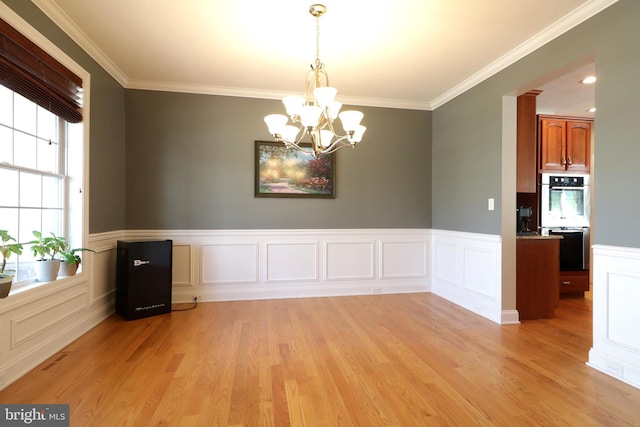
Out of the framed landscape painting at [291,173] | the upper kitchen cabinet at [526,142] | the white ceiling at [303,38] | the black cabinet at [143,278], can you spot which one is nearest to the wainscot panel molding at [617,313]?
the upper kitchen cabinet at [526,142]

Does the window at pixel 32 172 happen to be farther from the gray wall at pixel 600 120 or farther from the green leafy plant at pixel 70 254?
the gray wall at pixel 600 120

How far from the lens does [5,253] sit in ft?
6.73

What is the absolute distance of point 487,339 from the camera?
283cm

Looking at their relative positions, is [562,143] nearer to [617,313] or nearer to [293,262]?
[617,313]

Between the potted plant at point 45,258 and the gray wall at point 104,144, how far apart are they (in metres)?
0.54

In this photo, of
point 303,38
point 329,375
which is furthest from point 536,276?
point 303,38

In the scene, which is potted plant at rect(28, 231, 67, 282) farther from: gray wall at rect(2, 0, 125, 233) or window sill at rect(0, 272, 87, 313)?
gray wall at rect(2, 0, 125, 233)

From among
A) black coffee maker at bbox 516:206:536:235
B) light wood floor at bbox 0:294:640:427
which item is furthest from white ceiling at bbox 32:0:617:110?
light wood floor at bbox 0:294:640:427

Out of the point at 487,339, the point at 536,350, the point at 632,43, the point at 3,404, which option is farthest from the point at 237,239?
the point at 632,43

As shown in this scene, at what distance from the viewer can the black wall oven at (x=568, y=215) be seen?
4273 mm

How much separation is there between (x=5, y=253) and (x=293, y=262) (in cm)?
274

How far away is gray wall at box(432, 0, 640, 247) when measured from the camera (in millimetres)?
2086

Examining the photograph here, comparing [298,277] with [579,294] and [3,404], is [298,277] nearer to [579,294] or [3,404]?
[3,404]

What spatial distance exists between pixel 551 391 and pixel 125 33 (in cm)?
414
